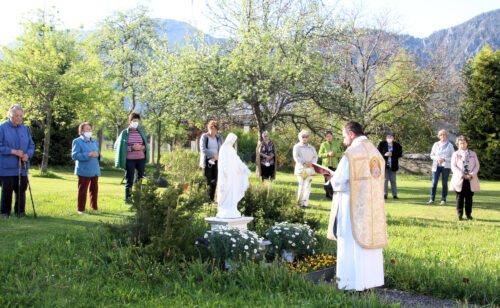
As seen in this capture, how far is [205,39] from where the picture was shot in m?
26.3

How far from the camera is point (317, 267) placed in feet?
26.4

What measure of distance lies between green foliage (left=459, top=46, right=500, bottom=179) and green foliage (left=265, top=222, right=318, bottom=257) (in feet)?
99.2

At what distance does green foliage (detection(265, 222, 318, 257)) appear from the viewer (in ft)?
27.7

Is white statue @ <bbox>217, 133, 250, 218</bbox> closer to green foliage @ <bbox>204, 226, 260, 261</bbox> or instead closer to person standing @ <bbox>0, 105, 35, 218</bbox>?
green foliage @ <bbox>204, 226, 260, 261</bbox>

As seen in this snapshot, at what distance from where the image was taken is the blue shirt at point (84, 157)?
12000mm

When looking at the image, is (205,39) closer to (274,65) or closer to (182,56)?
(182,56)

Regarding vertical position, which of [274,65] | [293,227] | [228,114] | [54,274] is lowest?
[54,274]

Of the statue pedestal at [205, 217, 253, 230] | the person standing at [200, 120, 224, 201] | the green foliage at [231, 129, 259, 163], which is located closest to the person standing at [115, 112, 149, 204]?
the person standing at [200, 120, 224, 201]

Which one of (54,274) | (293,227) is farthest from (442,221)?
(54,274)

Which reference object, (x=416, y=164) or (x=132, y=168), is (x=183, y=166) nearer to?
(x=132, y=168)

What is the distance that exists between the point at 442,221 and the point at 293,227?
583 centimetres

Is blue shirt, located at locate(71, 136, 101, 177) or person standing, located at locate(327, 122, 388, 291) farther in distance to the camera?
blue shirt, located at locate(71, 136, 101, 177)

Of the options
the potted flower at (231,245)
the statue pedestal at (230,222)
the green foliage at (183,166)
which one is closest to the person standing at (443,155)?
the green foliage at (183,166)

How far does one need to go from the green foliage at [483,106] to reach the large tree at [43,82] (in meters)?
23.6
